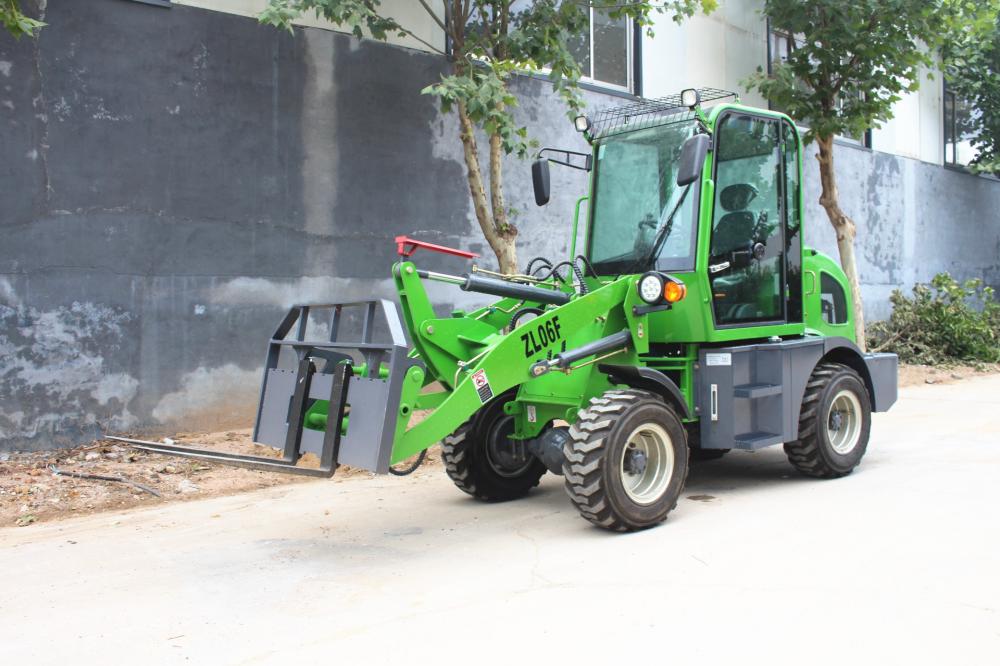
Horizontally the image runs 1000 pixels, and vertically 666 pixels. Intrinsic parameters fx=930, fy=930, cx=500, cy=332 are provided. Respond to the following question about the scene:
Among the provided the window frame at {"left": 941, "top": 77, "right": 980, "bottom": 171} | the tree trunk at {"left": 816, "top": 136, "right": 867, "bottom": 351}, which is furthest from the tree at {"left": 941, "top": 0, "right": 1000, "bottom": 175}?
the tree trunk at {"left": 816, "top": 136, "right": 867, "bottom": 351}

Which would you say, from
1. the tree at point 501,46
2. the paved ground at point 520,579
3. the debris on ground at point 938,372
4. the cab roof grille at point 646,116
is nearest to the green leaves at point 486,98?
the tree at point 501,46

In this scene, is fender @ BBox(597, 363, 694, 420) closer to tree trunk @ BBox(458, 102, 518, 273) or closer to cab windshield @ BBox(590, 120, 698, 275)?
cab windshield @ BBox(590, 120, 698, 275)

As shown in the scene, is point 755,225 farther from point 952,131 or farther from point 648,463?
point 952,131

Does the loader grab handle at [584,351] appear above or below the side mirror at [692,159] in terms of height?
below

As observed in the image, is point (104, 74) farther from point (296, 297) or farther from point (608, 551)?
point (608, 551)

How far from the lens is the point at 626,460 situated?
6156mm

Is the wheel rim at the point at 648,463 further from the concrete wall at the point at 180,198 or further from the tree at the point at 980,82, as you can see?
the tree at the point at 980,82

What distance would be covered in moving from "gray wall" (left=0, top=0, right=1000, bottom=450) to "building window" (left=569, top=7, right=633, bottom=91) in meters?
2.96

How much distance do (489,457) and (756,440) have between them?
79.0 inches

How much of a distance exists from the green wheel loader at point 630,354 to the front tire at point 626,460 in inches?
A: 0.5

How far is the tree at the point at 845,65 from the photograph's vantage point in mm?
13094

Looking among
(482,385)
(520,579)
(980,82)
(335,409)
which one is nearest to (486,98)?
(482,385)

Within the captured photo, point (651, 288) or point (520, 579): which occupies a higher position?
point (651, 288)

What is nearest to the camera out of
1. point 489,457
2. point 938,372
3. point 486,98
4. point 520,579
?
point 520,579
